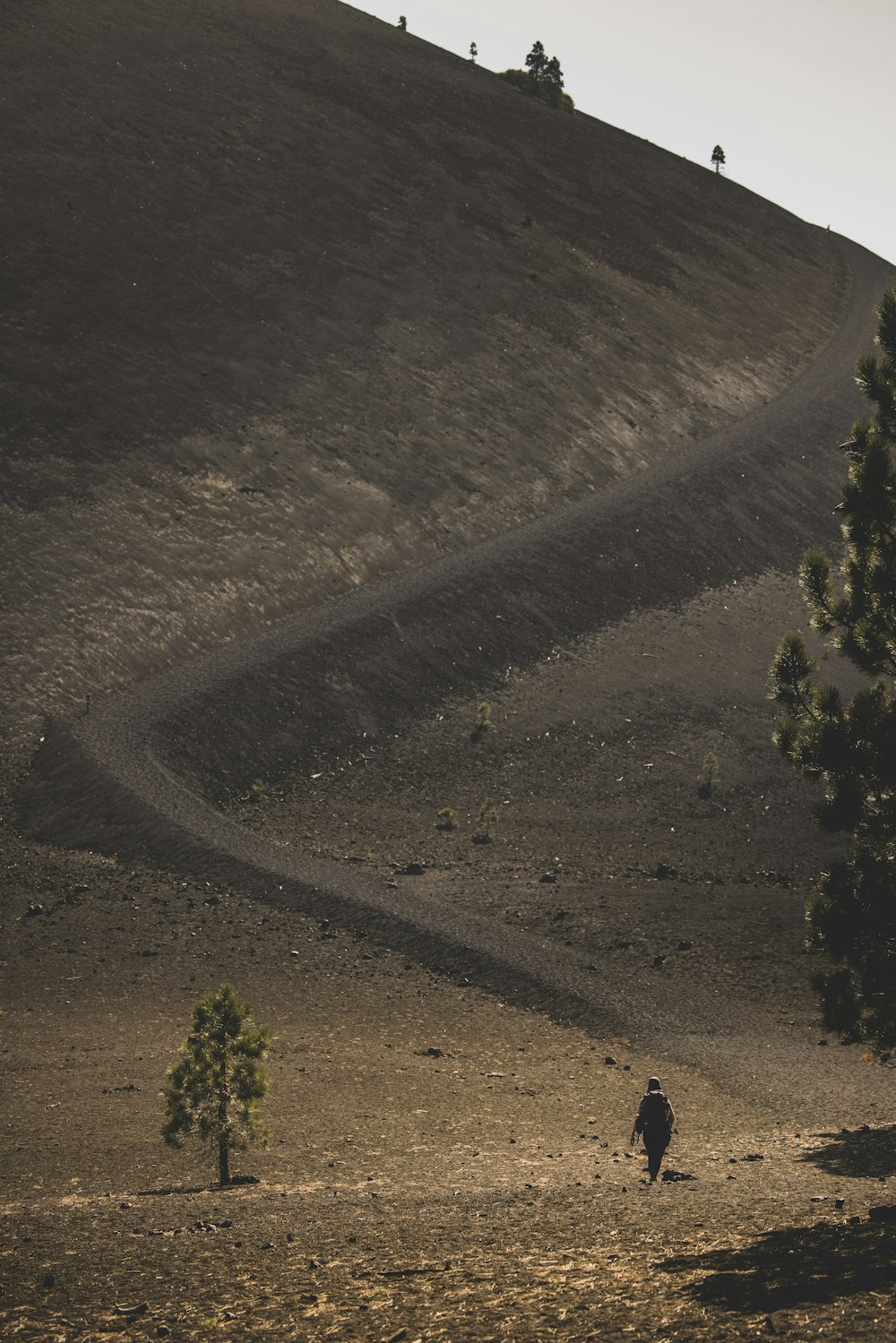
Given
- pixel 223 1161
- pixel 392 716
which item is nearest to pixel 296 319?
pixel 392 716

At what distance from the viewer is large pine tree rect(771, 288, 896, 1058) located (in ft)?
47.5

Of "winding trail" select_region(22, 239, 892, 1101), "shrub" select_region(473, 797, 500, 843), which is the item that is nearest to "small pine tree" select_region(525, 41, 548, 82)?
"winding trail" select_region(22, 239, 892, 1101)

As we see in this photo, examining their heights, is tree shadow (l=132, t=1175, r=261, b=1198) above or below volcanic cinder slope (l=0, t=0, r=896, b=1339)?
below

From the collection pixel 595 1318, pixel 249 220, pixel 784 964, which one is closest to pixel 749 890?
pixel 784 964

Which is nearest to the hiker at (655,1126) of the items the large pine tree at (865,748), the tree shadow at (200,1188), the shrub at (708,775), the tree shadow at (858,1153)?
the tree shadow at (858,1153)

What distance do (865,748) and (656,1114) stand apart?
5.05m

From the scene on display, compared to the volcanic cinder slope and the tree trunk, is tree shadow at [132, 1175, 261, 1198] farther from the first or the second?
the volcanic cinder slope

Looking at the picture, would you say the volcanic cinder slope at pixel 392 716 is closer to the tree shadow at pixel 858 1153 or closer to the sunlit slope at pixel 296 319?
the tree shadow at pixel 858 1153

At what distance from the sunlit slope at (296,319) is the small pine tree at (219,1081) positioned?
21.3m

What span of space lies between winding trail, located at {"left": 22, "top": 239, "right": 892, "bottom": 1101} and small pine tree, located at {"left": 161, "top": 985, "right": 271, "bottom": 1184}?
30.2 ft

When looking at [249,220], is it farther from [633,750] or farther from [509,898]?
[509,898]

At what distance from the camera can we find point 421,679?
39.7 metres

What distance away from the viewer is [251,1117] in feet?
50.5

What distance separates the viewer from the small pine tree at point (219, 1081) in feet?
50.3
